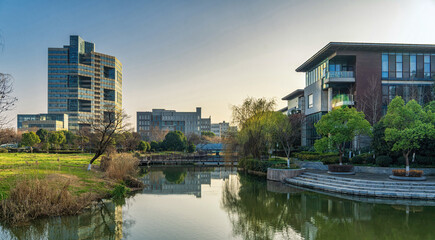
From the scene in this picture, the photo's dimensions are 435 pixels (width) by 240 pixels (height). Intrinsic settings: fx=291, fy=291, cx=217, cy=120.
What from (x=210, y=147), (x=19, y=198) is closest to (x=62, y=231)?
(x=19, y=198)

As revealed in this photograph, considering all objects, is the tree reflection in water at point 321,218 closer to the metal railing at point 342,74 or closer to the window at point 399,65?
the metal railing at point 342,74

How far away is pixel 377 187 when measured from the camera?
16016 mm

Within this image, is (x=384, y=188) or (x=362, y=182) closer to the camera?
(x=384, y=188)

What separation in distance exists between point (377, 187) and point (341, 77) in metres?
15.5

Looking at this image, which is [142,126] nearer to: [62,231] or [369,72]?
[369,72]

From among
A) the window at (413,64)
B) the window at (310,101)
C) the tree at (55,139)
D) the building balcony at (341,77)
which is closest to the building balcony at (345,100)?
the building balcony at (341,77)

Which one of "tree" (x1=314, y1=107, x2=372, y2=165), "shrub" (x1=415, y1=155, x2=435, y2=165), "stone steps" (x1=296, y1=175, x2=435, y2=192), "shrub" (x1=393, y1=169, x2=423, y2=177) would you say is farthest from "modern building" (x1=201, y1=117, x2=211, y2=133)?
"shrub" (x1=393, y1=169, x2=423, y2=177)

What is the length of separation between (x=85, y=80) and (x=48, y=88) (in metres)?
12.9

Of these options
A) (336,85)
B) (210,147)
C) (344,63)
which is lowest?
(210,147)

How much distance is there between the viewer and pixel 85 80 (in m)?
111

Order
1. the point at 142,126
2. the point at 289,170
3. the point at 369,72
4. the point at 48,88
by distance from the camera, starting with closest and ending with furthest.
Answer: the point at 289,170 < the point at 369,72 < the point at 48,88 < the point at 142,126

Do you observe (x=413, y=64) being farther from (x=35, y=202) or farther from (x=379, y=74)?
(x=35, y=202)

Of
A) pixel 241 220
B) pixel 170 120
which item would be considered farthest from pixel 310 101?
pixel 170 120

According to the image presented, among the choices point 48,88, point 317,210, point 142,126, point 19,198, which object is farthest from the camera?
point 142,126
